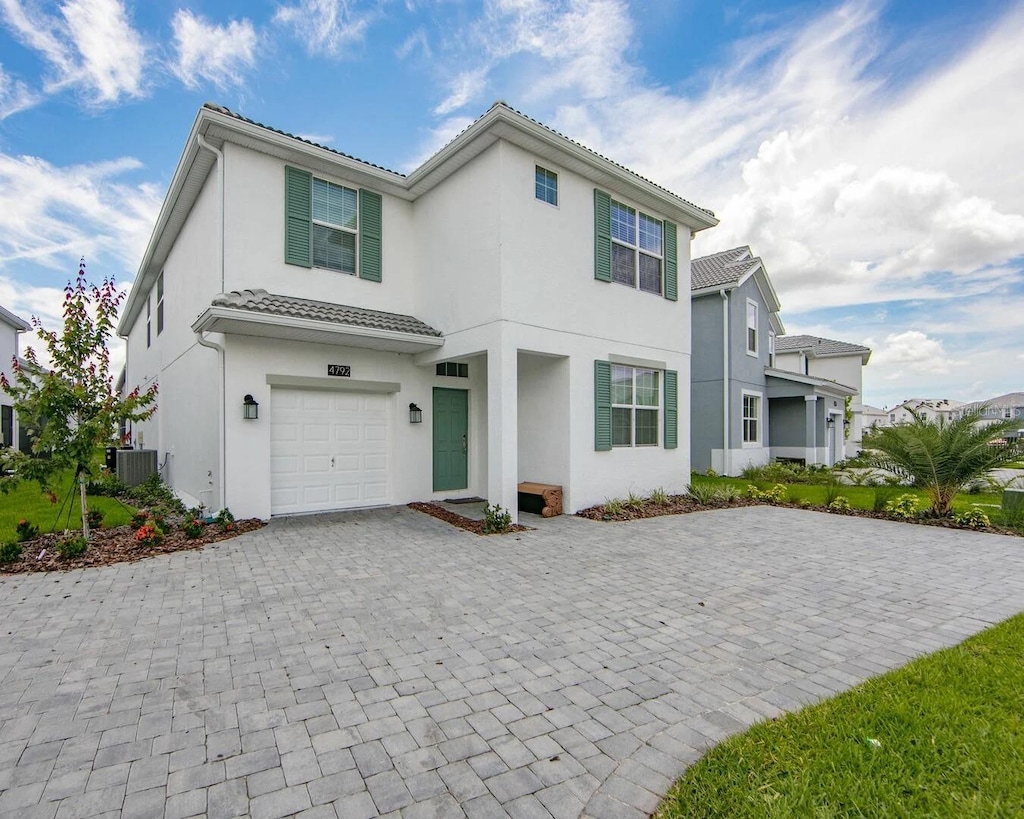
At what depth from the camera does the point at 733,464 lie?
54.4ft

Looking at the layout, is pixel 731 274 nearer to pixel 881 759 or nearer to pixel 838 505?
pixel 838 505

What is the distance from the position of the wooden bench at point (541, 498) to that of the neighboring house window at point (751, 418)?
10.8 m

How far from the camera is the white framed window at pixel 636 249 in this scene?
1048 centimetres

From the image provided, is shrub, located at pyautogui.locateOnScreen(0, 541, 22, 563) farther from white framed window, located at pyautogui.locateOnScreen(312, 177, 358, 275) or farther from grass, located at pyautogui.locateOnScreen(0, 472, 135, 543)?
white framed window, located at pyautogui.locateOnScreen(312, 177, 358, 275)

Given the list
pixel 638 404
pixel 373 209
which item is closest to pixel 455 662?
pixel 638 404

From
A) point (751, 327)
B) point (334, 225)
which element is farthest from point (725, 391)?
point (334, 225)

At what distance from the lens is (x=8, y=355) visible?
2038 cm

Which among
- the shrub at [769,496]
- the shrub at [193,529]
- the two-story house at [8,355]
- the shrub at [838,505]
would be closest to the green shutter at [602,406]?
the shrub at [769,496]

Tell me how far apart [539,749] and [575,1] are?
432 inches

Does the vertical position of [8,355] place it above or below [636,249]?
below

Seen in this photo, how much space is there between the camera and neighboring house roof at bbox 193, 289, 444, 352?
7555mm

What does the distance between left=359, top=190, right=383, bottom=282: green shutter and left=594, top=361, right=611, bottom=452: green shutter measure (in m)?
4.86

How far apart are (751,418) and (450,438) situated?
1222 centimetres

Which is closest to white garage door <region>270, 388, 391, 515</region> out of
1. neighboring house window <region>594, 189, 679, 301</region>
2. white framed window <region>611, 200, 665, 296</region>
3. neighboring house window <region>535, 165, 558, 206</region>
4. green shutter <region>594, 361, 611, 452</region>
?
green shutter <region>594, 361, 611, 452</region>
